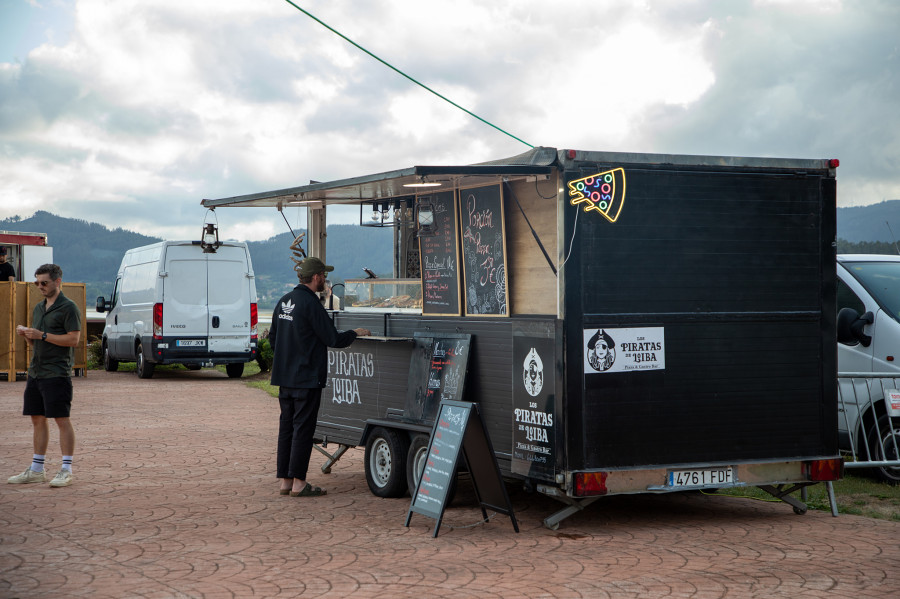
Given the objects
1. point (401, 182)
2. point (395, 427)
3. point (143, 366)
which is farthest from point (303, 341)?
point (143, 366)

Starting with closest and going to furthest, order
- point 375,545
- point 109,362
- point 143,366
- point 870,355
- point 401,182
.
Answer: point 375,545
point 401,182
point 870,355
point 143,366
point 109,362

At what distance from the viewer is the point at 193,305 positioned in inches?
771

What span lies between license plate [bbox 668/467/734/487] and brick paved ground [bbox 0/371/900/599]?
342mm

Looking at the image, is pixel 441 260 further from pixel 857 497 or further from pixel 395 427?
pixel 857 497

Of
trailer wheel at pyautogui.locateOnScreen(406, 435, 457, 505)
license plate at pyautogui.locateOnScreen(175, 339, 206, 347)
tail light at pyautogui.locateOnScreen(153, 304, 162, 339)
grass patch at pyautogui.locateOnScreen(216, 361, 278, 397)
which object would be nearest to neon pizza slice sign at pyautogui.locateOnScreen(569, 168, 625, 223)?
trailer wheel at pyautogui.locateOnScreen(406, 435, 457, 505)

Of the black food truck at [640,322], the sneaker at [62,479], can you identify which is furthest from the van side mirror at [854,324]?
the sneaker at [62,479]

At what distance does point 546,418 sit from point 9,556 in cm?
353

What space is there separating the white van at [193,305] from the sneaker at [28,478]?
34.8 ft

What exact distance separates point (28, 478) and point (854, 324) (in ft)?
25.2

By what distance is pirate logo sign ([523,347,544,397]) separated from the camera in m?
6.93

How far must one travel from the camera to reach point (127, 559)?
614 cm

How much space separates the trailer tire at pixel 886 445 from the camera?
911cm

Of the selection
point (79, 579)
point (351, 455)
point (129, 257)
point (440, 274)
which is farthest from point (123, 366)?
point (79, 579)

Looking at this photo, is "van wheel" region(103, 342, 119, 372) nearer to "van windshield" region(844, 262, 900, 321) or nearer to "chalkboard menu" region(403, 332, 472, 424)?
"chalkboard menu" region(403, 332, 472, 424)
